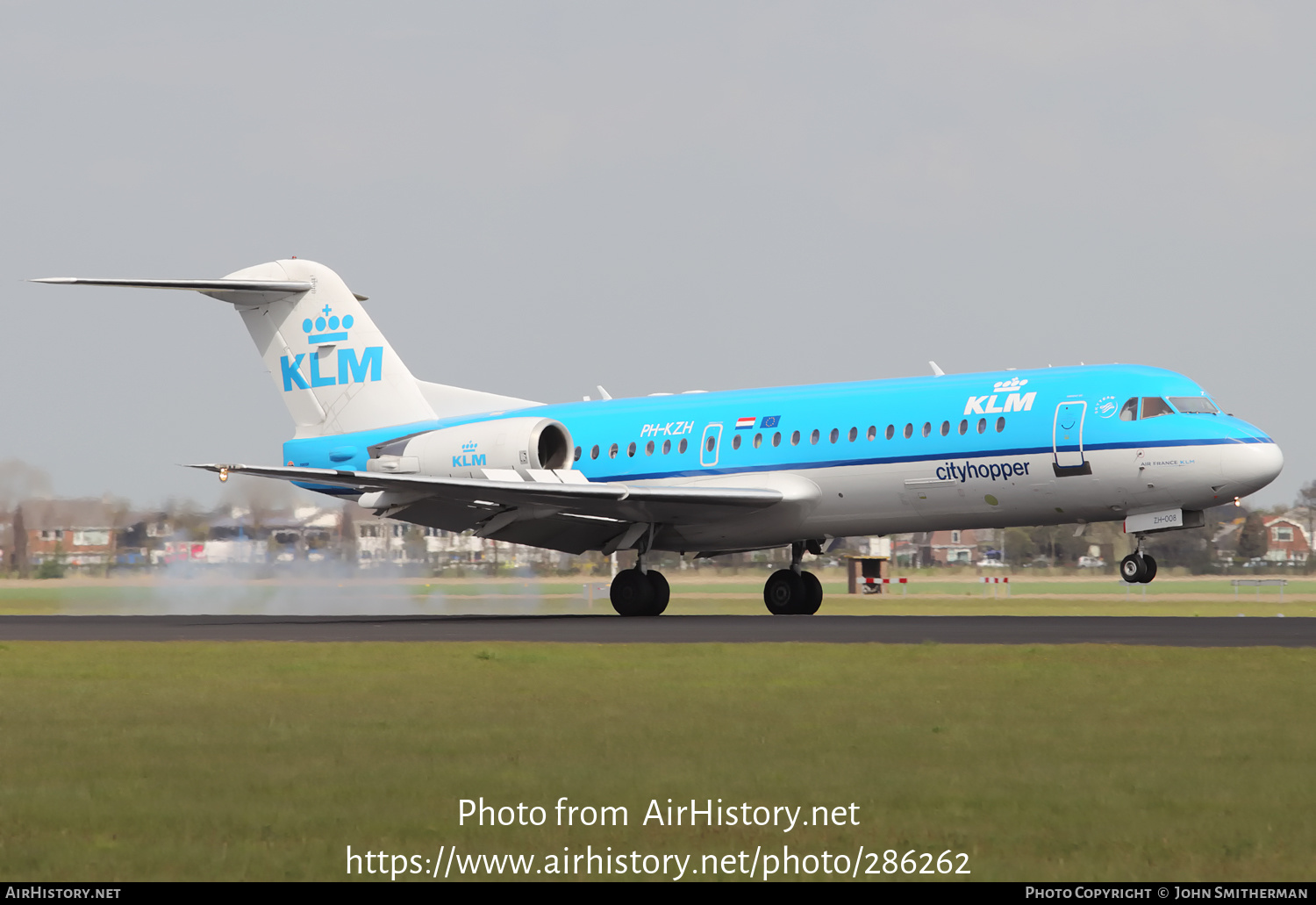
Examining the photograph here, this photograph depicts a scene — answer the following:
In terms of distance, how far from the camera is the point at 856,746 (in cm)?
1183

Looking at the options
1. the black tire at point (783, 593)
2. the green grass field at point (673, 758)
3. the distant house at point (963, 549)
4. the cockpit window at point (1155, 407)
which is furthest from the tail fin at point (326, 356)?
the green grass field at point (673, 758)

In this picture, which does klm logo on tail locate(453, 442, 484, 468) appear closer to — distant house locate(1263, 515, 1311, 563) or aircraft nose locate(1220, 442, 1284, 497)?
aircraft nose locate(1220, 442, 1284, 497)

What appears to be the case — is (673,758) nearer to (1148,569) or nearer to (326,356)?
(1148,569)

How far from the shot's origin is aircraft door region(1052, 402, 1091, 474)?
29.2 m

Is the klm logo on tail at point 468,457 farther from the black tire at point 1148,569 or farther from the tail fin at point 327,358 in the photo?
the black tire at point 1148,569

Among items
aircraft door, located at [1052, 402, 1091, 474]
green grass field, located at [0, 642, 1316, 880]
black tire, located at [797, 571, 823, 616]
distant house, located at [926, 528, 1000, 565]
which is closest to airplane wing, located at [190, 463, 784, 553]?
black tire, located at [797, 571, 823, 616]

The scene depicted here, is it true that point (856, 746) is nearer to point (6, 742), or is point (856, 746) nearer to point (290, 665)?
point (6, 742)

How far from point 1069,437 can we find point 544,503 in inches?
378

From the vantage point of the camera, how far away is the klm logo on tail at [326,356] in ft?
126

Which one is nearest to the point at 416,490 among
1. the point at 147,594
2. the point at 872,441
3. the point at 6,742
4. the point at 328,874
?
the point at 872,441

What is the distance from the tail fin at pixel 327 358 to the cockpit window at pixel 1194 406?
14.9m

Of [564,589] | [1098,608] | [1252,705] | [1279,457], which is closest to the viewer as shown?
[1252,705]

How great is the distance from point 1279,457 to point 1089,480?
120 inches

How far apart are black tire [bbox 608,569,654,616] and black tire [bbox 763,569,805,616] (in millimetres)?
2760
